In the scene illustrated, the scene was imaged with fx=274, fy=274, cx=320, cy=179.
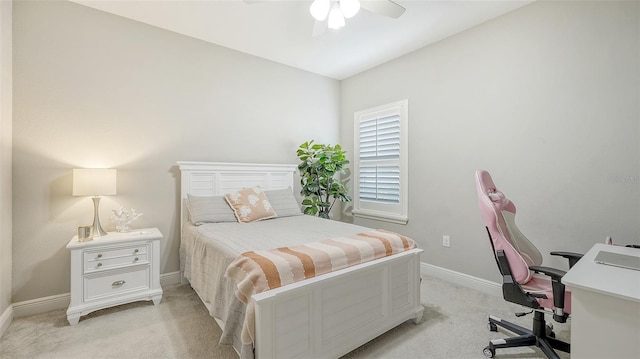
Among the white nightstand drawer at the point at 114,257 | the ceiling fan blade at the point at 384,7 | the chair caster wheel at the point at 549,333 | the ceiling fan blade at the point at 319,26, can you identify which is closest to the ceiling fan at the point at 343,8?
the ceiling fan blade at the point at 384,7

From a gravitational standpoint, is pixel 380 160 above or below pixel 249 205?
above

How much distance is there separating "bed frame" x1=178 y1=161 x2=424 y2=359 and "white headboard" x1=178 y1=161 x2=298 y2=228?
1987mm

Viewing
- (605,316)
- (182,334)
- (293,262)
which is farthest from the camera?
(182,334)

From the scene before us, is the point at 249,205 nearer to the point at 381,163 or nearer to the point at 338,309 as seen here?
the point at 338,309

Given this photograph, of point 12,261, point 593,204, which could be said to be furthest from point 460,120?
point 12,261

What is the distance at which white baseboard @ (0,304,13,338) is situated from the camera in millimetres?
1997

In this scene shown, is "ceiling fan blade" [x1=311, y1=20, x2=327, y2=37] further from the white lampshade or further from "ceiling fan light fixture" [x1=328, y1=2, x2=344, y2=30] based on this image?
the white lampshade

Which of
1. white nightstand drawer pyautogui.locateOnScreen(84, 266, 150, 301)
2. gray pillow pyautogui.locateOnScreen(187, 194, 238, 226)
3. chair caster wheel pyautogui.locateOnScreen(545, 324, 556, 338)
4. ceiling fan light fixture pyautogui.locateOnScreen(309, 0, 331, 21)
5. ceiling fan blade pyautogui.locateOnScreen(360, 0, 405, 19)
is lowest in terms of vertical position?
chair caster wheel pyautogui.locateOnScreen(545, 324, 556, 338)

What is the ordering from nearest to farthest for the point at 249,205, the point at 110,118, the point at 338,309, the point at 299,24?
the point at 338,309, the point at 110,118, the point at 299,24, the point at 249,205

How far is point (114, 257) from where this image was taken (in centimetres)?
229

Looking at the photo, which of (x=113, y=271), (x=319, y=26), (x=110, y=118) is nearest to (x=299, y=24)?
(x=319, y=26)

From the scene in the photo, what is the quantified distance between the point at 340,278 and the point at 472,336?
1.15 metres

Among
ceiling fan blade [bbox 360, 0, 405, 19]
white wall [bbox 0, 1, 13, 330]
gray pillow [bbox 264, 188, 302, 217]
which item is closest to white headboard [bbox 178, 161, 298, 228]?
gray pillow [bbox 264, 188, 302, 217]

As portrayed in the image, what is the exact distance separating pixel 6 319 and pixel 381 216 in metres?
3.66
